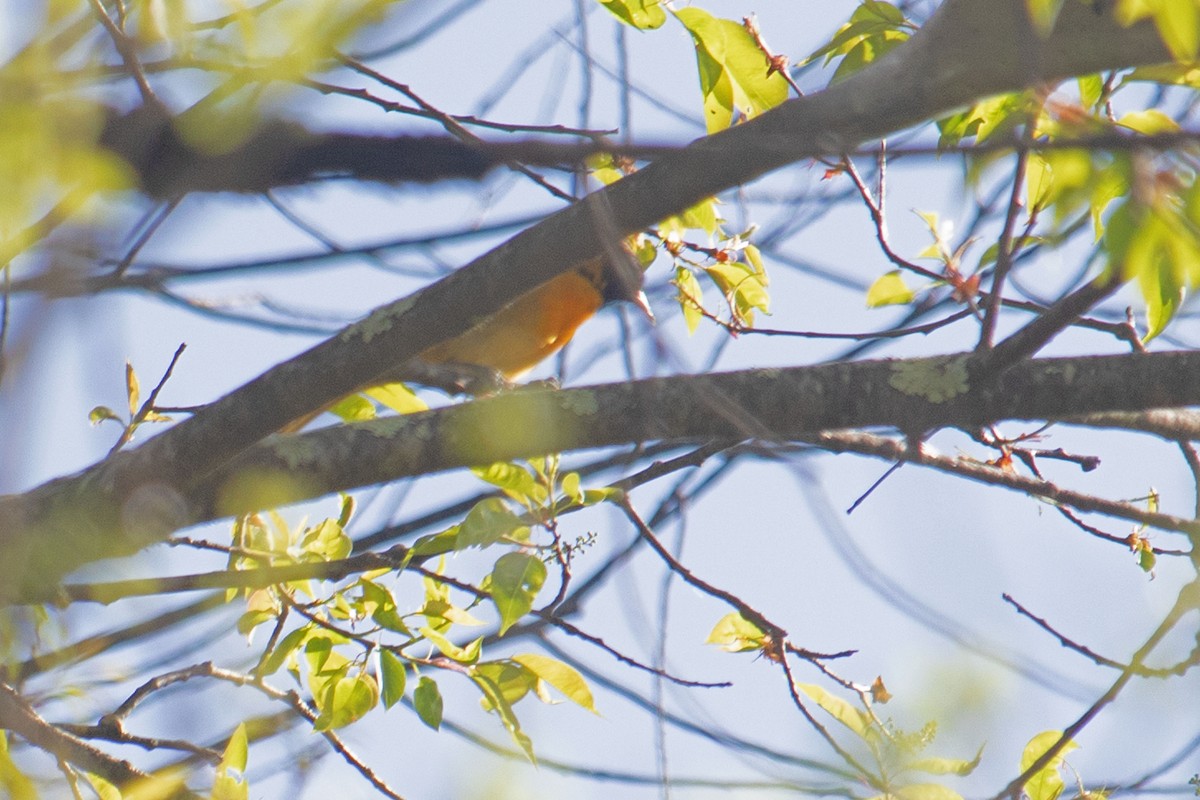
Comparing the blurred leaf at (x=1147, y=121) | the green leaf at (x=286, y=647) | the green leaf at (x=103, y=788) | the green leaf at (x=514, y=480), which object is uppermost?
the blurred leaf at (x=1147, y=121)

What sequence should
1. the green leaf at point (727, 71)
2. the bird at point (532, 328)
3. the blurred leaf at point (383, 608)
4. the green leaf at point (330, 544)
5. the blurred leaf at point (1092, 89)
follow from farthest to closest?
the bird at point (532, 328) < the green leaf at point (330, 544) < the blurred leaf at point (383, 608) < the green leaf at point (727, 71) < the blurred leaf at point (1092, 89)

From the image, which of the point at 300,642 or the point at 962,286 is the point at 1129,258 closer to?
the point at 962,286

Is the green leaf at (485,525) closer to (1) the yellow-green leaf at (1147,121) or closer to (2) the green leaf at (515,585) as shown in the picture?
(2) the green leaf at (515,585)

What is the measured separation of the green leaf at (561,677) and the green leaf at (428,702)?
0.55ft

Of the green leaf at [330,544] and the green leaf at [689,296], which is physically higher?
the green leaf at [689,296]

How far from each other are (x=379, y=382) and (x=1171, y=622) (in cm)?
168

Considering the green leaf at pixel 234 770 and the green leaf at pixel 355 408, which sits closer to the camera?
the green leaf at pixel 234 770

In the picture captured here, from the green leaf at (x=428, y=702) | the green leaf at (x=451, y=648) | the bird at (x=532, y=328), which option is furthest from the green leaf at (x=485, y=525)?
the bird at (x=532, y=328)

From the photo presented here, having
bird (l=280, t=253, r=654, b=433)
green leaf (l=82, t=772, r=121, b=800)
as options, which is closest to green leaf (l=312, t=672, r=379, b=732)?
green leaf (l=82, t=772, r=121, b=800)

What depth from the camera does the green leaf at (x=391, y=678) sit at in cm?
229

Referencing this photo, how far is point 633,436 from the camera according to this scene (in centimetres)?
202

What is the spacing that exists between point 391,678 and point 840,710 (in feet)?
2.84

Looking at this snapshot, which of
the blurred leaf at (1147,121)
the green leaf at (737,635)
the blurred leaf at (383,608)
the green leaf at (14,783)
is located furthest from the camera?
the green leaf at (737,635)

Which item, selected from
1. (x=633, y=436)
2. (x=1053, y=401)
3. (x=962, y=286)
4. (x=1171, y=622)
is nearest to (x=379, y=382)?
(x=633, y=436)
